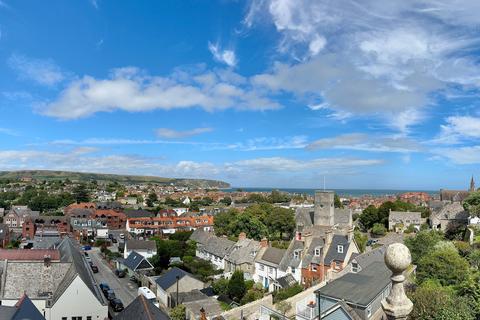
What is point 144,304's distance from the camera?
21.1 metres

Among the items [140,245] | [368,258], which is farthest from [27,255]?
[368,258]

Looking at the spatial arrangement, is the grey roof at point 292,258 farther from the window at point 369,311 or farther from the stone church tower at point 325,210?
the stone church tower at point 325,210

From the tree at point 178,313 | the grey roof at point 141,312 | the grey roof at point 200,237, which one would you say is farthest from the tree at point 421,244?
the grey roof at point 200,237

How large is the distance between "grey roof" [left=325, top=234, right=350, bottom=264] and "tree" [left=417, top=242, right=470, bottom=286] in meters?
7.58

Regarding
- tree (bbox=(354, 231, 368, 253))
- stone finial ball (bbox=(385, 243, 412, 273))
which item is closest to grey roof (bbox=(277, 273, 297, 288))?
tree (bbox=(354, 231, 368, 253))

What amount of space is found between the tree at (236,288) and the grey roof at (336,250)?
844 cm

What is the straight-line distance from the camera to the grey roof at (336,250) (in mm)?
35781

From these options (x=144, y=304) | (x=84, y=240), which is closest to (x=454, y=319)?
(x=144, y=304)

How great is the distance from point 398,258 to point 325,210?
208 ft

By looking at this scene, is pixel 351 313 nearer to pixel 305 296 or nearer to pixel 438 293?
pixel 438 293

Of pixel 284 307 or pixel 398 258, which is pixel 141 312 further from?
pixel 398 258

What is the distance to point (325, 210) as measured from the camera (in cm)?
6588

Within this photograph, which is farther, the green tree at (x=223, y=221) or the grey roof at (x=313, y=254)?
the green tree at (x=223, y=221)

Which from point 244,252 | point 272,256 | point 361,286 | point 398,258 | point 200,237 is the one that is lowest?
point 200,237
